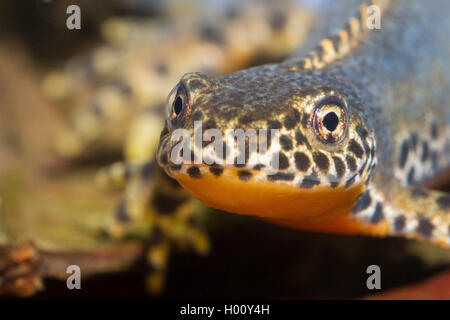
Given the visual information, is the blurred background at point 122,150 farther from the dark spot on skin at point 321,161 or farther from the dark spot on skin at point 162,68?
the dark spot on skin at point 321,161

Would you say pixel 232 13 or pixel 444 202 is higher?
pixel 232 13

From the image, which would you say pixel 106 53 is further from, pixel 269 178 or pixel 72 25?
pixel 269 178

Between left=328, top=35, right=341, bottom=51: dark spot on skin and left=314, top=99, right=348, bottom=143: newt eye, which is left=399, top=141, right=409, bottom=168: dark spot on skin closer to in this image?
left=328, top=35, right=341, bottom=51: dark spot on skin

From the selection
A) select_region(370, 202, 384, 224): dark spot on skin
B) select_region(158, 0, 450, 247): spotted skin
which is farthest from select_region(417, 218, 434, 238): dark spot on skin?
select_region(370, 202, 384, 224): dark spot on skin

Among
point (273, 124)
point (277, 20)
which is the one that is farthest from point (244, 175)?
point (277, 20)

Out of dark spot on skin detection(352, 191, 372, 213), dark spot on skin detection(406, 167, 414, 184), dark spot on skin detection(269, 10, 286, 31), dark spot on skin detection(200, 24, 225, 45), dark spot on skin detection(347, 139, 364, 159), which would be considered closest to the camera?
dark spot on skin detection(347, 139, 364, 159)

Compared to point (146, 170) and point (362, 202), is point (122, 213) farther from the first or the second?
point (362, 202)
